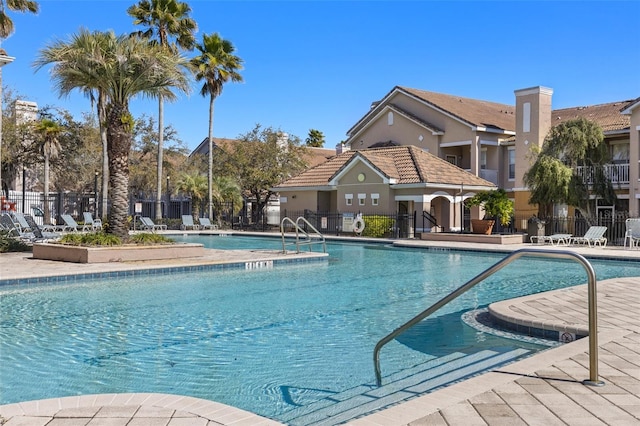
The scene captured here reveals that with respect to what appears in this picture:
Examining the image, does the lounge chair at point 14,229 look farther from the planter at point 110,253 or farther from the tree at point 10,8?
the tree at point 10,8

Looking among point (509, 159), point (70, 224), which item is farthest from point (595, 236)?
point (70, 224)

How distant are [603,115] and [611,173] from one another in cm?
612

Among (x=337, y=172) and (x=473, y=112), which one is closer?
(x=337, y=172)

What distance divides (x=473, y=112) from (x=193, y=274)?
2761 centimetres

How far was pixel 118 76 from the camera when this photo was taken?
17344 millimetres

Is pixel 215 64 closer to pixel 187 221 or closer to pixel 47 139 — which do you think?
→ pixel 187 221

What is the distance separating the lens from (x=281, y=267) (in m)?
17.2

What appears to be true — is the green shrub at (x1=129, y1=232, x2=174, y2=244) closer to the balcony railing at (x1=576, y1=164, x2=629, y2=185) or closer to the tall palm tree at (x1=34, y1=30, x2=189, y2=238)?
the tall palm tree at (x1=34, y1=30, x2=189, y2=238)

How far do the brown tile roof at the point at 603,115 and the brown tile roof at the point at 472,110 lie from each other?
291 cm

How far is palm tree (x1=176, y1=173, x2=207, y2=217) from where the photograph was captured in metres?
40.2

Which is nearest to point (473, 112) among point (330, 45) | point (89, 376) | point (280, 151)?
point (280, 151)

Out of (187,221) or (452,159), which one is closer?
(187,221)

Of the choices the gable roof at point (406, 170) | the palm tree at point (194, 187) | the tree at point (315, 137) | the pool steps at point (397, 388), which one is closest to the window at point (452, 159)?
the gable roof at point (406, 170)

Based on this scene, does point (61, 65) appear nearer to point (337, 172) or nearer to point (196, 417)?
point (196, 417)
